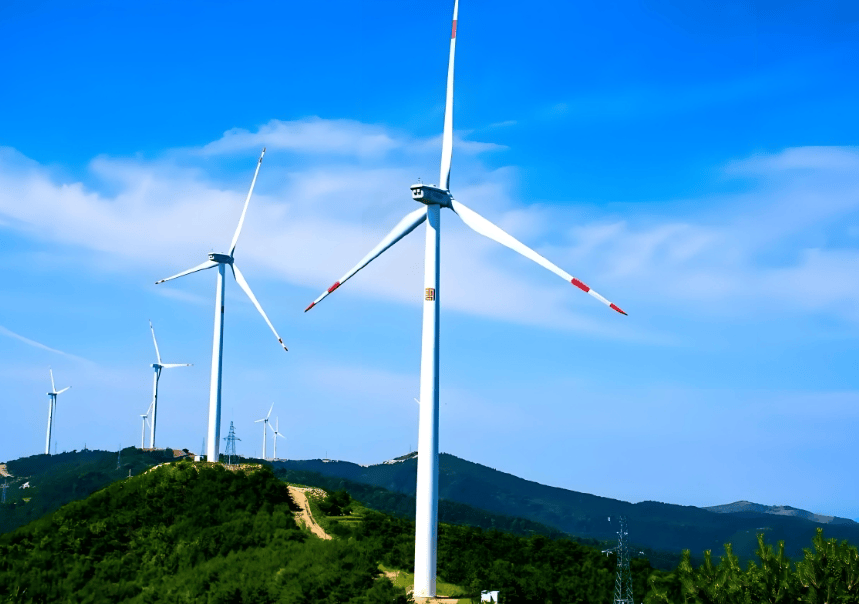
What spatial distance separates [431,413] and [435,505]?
5.32 m

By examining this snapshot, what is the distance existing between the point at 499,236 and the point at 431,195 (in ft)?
16.5

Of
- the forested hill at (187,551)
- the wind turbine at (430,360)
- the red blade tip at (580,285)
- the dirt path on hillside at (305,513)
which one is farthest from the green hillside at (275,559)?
the red blade tip at (580,285)

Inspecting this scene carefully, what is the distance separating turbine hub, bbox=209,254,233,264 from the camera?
102438 millimetres

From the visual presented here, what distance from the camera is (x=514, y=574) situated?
75.6m

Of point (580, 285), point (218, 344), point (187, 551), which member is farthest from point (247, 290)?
point (580, 285)

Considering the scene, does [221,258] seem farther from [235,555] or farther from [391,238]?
[391,238]

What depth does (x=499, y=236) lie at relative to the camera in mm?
57844

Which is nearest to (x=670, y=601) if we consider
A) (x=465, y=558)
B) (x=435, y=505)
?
(x=435, y=505)

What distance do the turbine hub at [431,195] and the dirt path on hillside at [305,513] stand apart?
37081 millimetres

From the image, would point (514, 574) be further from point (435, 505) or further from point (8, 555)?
point (8, 555)

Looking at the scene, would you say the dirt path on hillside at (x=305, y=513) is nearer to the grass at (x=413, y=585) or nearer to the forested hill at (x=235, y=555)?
the forested hill at (x=235, y=555)

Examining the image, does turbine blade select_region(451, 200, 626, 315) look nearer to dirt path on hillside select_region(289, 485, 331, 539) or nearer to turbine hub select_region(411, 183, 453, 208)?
turbine hub select_region(411, 183, 453, 208)

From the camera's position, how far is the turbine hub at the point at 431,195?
58500 millimetres

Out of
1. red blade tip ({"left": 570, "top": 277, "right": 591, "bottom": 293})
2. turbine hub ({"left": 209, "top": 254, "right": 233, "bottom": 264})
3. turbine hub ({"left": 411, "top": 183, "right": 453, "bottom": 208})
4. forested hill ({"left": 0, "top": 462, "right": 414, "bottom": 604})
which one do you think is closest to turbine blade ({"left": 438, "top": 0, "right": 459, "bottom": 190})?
turbine hub ({"left": 411, "top": 183, "right": 453, "bottom": 208})
